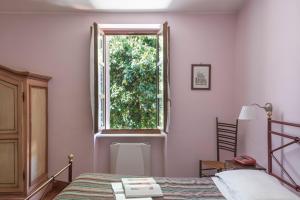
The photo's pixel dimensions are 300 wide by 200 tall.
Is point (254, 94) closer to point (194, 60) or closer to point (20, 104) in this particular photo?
point (194, 60)

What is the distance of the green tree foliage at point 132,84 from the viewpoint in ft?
14.0

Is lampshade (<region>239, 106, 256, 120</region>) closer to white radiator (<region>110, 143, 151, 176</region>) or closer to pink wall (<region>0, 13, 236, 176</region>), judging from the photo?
pink wall (<region>0, 13, 236, 176</region>)

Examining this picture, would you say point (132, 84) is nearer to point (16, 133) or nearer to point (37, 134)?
point (37, 134)

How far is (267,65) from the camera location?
2.86 meters

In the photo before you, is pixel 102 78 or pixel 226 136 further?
pixel 102 78

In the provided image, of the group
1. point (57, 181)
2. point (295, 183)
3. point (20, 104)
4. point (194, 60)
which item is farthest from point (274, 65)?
point (57, 181)

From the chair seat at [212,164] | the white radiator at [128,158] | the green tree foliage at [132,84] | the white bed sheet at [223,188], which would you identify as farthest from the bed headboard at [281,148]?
the green tree foliage at [132,84]

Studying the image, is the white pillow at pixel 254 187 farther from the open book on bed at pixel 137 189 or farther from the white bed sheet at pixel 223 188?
the open book on bed at pixel 137 189

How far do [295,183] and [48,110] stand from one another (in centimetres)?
294

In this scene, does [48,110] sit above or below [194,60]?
below

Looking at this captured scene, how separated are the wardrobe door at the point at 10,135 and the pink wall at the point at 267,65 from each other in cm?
249

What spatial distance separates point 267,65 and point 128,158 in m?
1.98

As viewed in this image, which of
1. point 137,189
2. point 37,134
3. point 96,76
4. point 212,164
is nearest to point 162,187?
point 137,189

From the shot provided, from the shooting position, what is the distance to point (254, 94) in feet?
10.6
